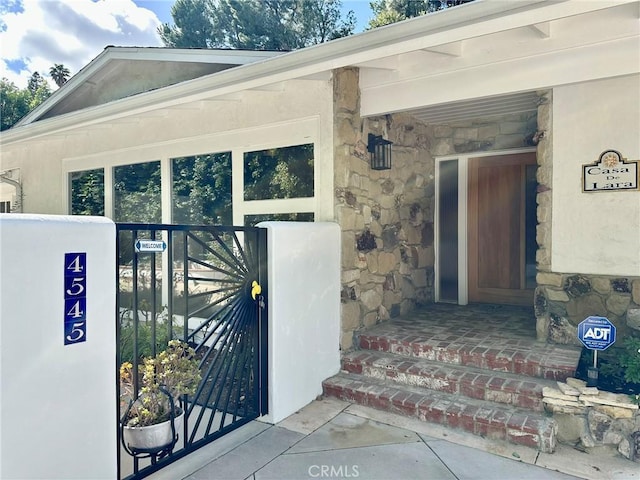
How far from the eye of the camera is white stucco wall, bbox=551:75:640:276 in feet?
11.7

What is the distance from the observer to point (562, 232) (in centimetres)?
386

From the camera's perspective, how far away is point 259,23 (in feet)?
62.0

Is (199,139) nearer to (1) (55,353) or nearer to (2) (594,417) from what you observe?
(1) (55,353)

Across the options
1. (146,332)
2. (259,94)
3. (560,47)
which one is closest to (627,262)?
(560,47)

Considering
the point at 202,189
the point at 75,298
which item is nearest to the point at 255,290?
the point at 75,298

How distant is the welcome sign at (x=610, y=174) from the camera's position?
355 cm

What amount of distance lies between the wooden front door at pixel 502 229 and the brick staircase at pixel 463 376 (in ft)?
3.50

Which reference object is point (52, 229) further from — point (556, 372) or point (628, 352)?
point (628, 352)

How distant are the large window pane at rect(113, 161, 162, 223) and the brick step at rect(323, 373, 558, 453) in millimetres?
3756

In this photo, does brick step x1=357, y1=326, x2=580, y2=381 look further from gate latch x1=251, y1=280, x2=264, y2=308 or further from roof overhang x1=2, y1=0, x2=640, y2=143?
roof overhang x1=2, y1=0, x2=640, y2=143

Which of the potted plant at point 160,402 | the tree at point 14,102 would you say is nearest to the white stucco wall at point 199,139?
the potted plant at point 160,402

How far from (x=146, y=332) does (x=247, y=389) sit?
2.50 metres

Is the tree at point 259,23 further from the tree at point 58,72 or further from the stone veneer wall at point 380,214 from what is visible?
the stone veneer wall at point 380,214

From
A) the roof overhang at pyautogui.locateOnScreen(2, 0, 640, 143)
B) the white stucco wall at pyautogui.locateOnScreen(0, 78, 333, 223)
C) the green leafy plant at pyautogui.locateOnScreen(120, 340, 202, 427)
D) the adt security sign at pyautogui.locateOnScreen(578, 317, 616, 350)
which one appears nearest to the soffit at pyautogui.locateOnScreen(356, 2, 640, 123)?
the roof overhang at pyautogui.locateOnScreen(2, 0, 640, 143)
